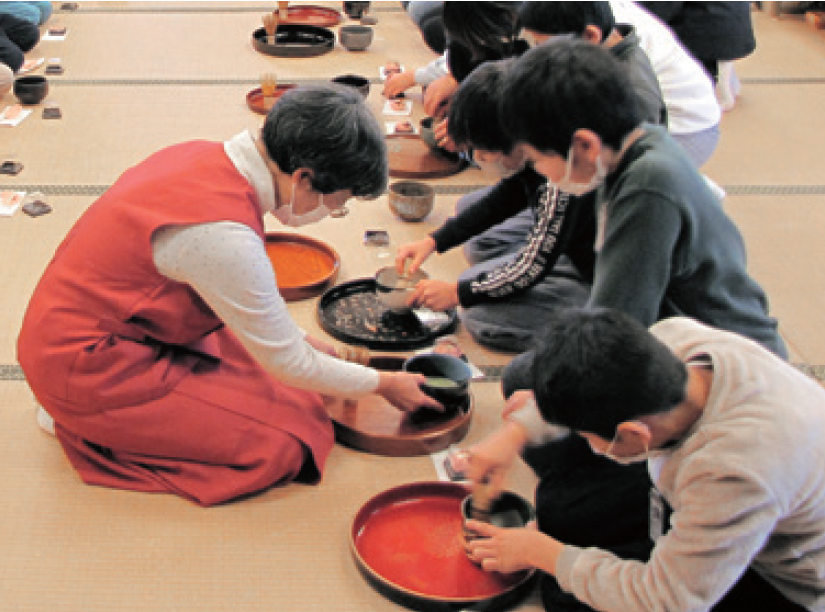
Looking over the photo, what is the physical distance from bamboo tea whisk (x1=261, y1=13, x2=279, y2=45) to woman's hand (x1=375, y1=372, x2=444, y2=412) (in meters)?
3.02

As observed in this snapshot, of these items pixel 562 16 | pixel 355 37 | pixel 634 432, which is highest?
pixel 562 16

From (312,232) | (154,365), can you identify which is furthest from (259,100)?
(154,365)

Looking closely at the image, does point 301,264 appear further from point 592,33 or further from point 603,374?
point 603,374

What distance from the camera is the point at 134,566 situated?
187 cm

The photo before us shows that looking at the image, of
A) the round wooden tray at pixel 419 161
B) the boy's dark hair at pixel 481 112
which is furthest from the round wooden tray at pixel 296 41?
the boy's dark hair at pixel 481 112

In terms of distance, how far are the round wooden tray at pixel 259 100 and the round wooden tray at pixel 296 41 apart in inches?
21.8

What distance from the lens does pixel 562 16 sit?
2.35 m

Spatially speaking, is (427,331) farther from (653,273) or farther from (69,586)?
(69,586)

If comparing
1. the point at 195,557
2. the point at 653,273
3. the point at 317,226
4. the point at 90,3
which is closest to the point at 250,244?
the point at 195,557

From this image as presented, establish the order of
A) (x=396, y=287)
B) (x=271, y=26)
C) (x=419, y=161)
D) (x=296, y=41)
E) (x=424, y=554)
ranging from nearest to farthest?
(x=424, y=554) → (x=396, y=287) → (x=419, y=161) → (x=271, y=26) → (x=296, y=41)

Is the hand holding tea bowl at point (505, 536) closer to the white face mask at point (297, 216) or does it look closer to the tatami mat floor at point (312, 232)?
the tatami mat floor at point (312, 232)

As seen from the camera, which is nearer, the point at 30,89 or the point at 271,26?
the point at 30,89

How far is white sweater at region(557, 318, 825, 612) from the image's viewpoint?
1.34 metres

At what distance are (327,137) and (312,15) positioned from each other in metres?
3.64
